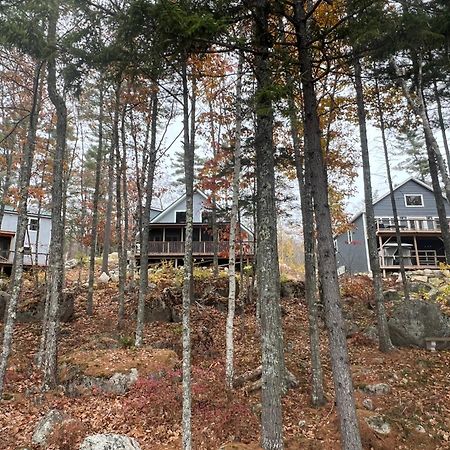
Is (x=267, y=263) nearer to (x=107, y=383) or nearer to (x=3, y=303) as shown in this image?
(x=107, y=383)

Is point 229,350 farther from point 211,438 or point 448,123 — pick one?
point 448,123

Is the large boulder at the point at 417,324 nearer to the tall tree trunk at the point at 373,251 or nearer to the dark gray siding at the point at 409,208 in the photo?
the tall tree trunk at the point at 373,251

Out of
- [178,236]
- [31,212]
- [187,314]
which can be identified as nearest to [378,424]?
[187,314]

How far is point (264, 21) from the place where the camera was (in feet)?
20.2

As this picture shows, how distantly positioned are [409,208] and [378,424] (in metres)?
23.3

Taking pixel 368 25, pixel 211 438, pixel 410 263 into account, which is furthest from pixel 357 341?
pixel 410 263

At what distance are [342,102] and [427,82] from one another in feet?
9.45

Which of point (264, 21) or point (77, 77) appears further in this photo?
point (77, 77)

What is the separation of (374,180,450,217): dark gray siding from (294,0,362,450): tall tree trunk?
2300 cm

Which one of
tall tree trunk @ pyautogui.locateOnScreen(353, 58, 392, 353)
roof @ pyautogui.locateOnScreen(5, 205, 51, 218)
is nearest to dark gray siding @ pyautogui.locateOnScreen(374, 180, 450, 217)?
tall tree trunk @ pyautogui.locateOnScreen(353, 58, 392, 353)

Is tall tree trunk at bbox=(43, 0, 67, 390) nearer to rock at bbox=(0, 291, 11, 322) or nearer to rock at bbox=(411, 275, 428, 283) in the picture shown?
rock at bbox=(0, 291, 11, 322)

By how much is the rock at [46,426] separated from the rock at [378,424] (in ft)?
20.4

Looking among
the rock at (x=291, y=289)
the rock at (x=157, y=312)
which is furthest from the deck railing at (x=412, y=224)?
the rock at (x=157, y=312)

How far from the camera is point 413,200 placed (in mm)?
26578
